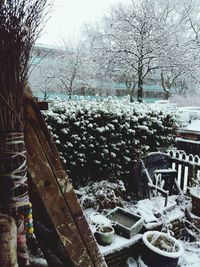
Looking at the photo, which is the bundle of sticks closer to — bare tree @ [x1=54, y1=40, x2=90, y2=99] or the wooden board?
the wooden board

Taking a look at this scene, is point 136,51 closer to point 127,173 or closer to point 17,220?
point 127,173

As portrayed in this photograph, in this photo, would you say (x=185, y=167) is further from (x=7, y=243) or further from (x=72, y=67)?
(x=72, y=67)

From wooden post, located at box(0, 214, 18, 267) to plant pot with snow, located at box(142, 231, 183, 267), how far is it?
2.10 m

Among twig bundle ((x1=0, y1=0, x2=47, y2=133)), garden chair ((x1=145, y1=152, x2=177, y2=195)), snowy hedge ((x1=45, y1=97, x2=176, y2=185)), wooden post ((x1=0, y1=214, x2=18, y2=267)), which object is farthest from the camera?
garden chair ((x1=145, y1=152, x2=177, y2=195))

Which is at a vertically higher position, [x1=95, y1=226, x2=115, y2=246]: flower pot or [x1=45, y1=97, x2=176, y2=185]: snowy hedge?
[x1=45, y1=97, x2=176, y2=185]: snowy hedge

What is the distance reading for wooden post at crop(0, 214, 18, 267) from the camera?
1.17 metres

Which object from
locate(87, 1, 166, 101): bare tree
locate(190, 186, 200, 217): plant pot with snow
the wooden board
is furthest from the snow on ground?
locate(87, 1, 166, 101): bare tree

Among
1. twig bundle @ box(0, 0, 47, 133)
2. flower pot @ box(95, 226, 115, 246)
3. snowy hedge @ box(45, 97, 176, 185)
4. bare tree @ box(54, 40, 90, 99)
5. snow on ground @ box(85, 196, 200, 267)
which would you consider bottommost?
snow on ground @ box(85, 196, 200, 267)

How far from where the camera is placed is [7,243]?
1181 mm

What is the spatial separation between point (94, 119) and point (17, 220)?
3.05 meters

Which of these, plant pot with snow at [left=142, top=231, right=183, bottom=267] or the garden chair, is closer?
plant pot with snow at [left=142, top=231, right=183, bottom=267]

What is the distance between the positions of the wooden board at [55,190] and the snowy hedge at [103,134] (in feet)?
6.65

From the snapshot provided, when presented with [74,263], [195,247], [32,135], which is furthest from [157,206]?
[32,135]

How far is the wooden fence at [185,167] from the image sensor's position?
16.4 ft
